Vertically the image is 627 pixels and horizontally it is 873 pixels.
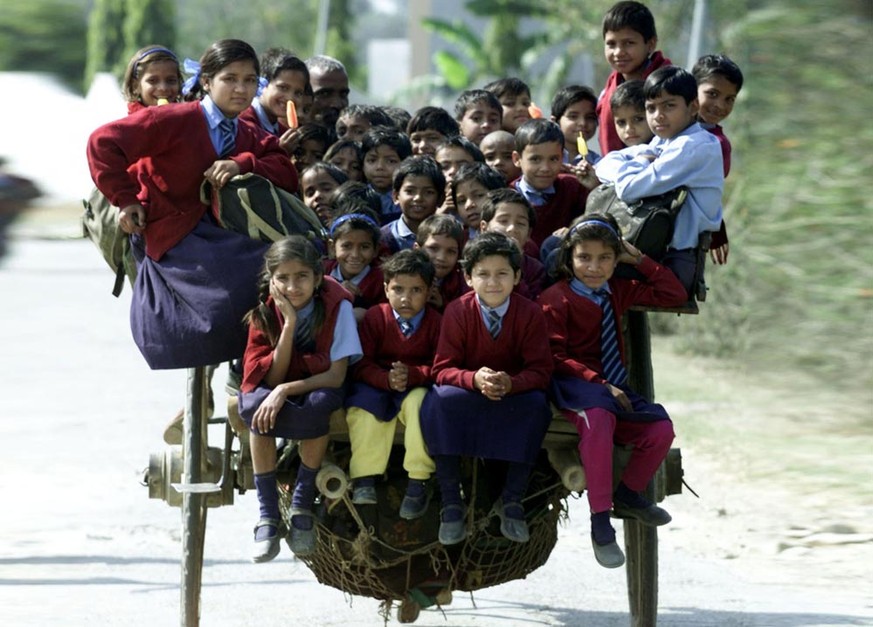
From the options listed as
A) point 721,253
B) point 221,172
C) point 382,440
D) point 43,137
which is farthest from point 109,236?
point 43,137

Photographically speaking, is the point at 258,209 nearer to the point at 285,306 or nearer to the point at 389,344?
the point at 285,306

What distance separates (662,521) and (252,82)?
1.79 metres

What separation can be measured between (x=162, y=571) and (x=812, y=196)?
13.5 ft

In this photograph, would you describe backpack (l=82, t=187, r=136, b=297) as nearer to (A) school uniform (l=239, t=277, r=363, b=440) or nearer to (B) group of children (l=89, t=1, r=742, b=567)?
(B) group of children (l=89, t=1, r=742, b=567)

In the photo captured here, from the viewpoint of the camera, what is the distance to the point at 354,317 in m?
4.98

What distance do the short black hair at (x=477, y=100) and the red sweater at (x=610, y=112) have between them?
70 centimetres

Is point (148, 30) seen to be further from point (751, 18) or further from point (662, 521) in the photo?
point (662, 521)

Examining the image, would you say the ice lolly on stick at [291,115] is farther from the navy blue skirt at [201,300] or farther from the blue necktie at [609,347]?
the blue necktie at [609,347]

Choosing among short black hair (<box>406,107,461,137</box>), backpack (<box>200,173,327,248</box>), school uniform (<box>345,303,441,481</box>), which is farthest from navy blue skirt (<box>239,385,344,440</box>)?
short black hair (<box>406,107,461,137</box>)

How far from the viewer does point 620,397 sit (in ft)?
16.1

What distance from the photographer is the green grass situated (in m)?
8.27

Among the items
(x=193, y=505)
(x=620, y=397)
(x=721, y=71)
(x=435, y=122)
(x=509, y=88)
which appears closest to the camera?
(x=620, y=397)

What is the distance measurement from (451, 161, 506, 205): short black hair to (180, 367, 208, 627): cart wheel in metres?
1.06

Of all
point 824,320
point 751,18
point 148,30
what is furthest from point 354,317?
point 148,30
